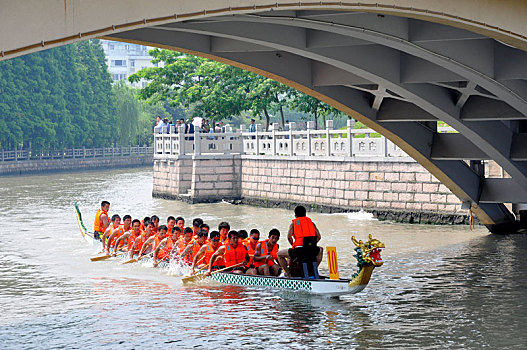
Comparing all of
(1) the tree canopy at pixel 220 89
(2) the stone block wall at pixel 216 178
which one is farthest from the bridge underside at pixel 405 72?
(1) the tree canopy at pixel 220 89

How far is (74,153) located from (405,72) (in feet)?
163

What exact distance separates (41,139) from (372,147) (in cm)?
3685

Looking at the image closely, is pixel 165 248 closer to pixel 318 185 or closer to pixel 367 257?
pixel 367 257

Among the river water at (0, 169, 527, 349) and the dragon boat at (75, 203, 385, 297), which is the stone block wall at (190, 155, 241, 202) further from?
the dragon boat at (75, 203, 385, 297)

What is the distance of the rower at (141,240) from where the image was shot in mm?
18938

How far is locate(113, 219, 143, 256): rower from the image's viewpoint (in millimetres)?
19328

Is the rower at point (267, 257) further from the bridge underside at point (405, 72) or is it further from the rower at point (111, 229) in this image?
the rower at point (111, 229)

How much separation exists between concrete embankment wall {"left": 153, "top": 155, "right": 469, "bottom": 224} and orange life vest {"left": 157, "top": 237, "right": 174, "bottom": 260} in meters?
9.17

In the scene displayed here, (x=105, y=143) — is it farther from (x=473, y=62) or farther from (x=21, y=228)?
(x=473, y=62)

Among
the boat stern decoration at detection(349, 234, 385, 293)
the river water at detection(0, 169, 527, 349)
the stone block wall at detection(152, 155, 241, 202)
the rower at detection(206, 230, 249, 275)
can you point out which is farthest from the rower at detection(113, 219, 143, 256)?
the stone block wall at detection(152, 155, 241, 202)

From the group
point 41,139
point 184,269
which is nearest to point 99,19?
point 184,269

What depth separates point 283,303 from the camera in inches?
566

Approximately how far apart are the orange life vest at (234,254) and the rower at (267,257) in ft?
1.31

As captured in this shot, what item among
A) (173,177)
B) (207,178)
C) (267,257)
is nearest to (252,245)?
(267,257)
